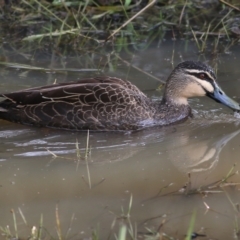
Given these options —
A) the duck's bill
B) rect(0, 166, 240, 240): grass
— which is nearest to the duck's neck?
the duck's bill

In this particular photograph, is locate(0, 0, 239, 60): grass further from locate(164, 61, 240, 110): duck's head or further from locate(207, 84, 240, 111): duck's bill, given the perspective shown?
locate(207, 84, 240, 111): duck's bill

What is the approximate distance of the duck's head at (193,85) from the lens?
760cm

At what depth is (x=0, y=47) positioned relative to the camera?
981 centimetres

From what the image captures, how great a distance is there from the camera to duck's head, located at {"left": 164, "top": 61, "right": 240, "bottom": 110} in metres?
7.60

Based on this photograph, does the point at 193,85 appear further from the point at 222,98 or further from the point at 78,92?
the point at 78,92

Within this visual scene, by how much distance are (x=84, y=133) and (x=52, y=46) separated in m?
2.84

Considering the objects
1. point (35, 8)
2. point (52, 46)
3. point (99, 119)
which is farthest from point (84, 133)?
point (35, 8)

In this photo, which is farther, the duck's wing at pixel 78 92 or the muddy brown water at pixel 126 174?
the duck's wing at pixel 78 92

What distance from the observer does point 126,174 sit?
19.2ft

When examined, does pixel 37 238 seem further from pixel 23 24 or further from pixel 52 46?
pixel 23 24

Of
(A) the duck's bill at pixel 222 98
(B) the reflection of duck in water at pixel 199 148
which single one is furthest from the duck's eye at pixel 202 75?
(B) the reflection of duck in water at pixel 199 148

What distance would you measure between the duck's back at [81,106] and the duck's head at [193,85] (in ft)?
1.47

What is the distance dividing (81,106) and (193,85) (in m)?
1.25

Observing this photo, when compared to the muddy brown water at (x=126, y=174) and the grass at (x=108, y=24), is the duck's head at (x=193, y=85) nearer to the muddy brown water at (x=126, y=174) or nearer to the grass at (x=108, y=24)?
A: the muddy brown water at (x=126, y=174)
